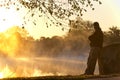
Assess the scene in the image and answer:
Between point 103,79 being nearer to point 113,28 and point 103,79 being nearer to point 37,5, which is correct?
point 37,5

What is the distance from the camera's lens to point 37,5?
24891mm

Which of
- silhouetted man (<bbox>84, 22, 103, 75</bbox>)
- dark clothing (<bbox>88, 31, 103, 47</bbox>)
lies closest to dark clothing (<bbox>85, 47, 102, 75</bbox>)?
silhouetted man (<bbox>84, 22, 103, 75</bbox>)

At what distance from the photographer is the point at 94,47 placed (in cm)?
2955

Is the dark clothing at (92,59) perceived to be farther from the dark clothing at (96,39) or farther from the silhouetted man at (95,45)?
the dark clothing at (96,39)

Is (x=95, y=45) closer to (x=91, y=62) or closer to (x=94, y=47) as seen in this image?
(x=94, y=47)

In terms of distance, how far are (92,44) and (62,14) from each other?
4954 millimetres

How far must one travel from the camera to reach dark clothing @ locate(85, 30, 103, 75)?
29.3 meters

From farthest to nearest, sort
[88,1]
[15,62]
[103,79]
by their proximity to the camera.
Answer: [15,62] → [88,1] → [103,79]

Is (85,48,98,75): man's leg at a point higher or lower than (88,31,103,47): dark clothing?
lower

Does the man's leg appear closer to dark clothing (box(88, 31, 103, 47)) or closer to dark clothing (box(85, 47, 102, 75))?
dark clothing (box(85, 47, 102, 75))

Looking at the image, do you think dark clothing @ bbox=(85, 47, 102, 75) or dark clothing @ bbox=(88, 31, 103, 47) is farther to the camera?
dark clothing @ bbox=(85, 47, 102, 75)

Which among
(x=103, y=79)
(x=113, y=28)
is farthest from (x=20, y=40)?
(x=103, y=79)

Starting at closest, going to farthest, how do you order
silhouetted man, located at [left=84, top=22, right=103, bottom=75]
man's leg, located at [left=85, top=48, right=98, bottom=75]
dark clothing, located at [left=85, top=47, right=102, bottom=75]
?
silhouetted man, located at [left=84, top=22, right=103, bottom=75], dark clothing, located at [left=85, top=47, right=102, bottom=75], man's leg, located at [left=85, top=48, right=98, bottom=75]

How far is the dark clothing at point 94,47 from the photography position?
29.3m
